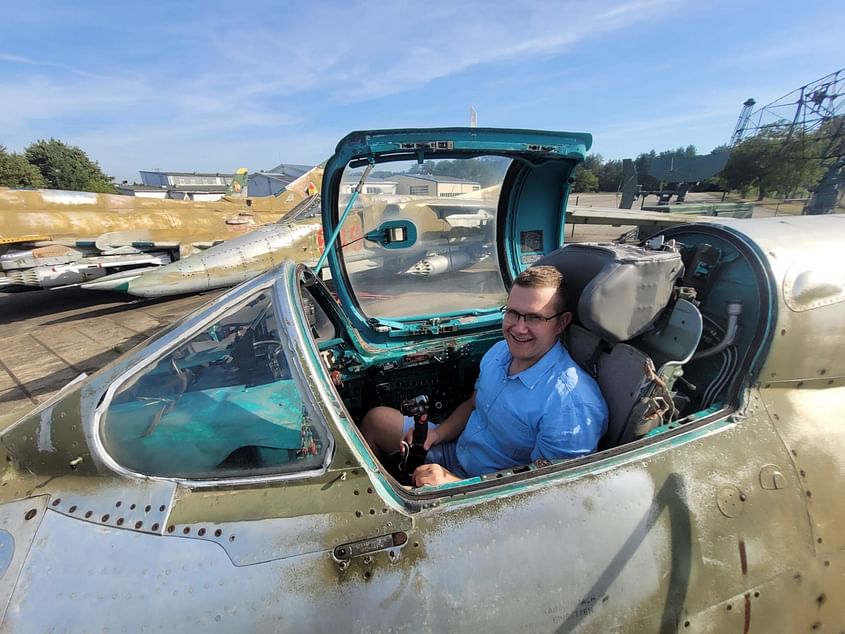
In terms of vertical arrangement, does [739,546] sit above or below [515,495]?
below

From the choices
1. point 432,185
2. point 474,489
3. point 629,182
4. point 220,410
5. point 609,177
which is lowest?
point 474,489

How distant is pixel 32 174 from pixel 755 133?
166 ft

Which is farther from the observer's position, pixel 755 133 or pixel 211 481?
pixel 755 133

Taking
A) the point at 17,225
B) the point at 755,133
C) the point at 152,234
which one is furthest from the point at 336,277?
the point at 755,133

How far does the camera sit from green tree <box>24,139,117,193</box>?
3409 cm

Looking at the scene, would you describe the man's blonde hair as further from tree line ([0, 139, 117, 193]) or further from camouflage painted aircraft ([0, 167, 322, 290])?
tree line ([0, 139, 117, 193])

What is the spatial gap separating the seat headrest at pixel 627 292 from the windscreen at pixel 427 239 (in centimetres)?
142

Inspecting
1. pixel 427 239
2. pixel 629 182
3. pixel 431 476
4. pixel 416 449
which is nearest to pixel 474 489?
pixel 431 476

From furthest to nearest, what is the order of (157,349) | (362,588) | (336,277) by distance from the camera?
(336,277), (157,349), (362,588)

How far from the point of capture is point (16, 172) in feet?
92.0

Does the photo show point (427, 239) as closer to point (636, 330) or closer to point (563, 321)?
point (563, 321)

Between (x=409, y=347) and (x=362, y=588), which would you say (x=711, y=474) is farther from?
(x=409, y=347)

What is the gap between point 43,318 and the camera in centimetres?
758

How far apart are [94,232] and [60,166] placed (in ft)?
117
